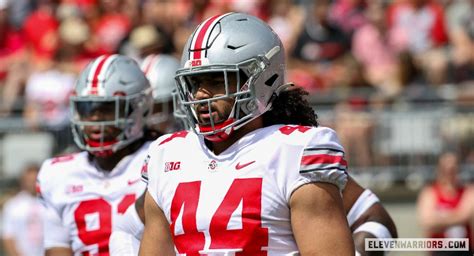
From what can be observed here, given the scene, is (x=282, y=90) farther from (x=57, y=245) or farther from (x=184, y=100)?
(x=57, y=245)

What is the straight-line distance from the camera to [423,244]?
545 cm

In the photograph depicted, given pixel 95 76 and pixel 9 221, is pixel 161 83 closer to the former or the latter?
pixel 95 76

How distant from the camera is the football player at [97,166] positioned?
18.3 feet

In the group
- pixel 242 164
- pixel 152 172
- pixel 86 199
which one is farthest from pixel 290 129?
pixel 86 199

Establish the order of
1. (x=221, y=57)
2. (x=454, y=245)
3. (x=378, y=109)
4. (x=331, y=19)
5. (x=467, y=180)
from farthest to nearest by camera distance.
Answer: (x=331, y=19)
(x=378, y=109)
(x=467, y=180)
(x=454, y=245)
(x=221, y=57)

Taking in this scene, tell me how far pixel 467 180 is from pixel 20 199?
4.30m

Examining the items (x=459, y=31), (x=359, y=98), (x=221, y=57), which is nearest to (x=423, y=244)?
(x=221, y=57)

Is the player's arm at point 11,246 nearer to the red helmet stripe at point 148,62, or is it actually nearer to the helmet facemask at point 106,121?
the red helmet stripe at point 148,62

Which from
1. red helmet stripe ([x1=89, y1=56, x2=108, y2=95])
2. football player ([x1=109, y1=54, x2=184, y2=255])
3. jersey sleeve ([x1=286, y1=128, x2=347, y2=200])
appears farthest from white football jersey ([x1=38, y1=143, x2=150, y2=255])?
jersey sleeve ([x1=286, y1=128, x2=347, y2=200])

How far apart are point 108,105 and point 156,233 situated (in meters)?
1.64

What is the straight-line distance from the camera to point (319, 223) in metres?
3.85

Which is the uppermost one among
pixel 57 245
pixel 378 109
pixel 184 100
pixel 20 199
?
pixel 184 100

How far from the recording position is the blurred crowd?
36.5ft

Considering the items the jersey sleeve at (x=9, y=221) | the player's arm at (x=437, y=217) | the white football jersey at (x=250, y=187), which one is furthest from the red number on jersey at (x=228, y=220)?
the jersey sleeve at (x=9, y=221)
